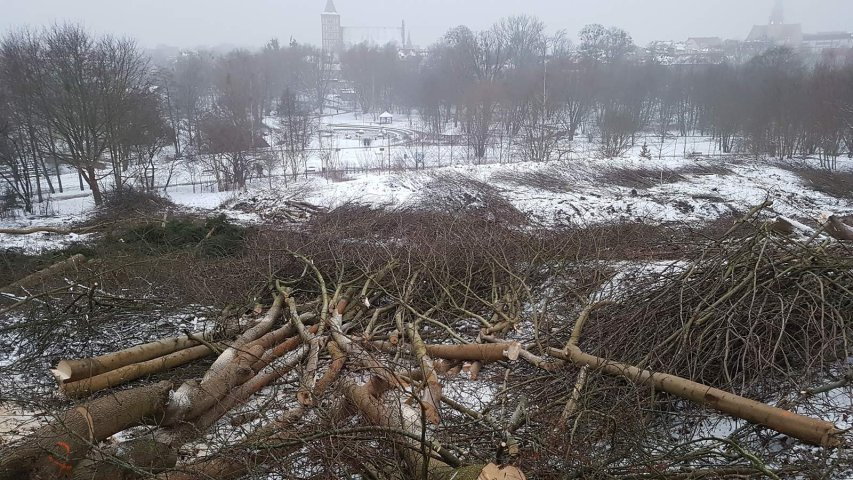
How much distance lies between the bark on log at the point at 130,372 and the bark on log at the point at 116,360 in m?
0.05

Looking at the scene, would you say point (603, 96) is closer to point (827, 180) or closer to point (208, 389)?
point (827, 180)

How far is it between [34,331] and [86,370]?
2058 mm

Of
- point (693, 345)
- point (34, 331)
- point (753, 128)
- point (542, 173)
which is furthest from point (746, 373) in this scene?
point (753, 128)

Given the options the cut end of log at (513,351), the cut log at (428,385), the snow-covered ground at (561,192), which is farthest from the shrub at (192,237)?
the cut end of log at (513,351)

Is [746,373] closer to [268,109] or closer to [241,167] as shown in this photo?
[241,167]

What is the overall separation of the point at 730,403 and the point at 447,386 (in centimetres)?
251

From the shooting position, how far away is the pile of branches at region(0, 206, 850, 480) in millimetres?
3324

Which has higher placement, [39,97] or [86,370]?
[39,97]

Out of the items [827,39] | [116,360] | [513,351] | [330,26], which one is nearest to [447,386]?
[513,351]

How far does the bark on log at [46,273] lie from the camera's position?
7.57 metres

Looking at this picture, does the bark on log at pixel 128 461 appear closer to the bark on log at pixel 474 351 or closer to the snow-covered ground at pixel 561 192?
the bark on log at pixel 474 351

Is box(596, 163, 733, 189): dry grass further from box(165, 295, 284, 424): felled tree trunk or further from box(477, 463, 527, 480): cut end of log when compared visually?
box(477, 463, 527, 480): cut end of log

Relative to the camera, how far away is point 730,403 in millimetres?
3627

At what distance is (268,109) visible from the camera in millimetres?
50750
